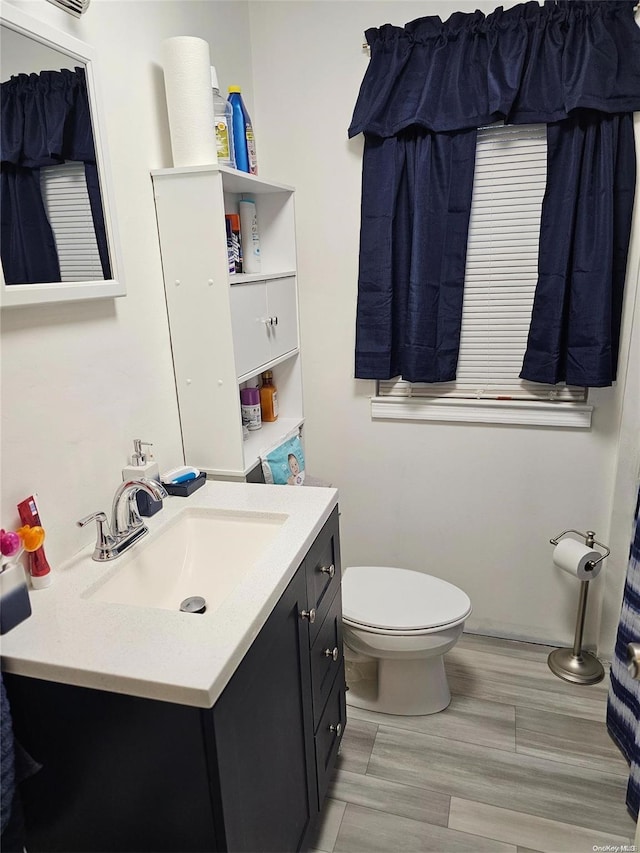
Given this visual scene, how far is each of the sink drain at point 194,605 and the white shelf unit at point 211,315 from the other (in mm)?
444

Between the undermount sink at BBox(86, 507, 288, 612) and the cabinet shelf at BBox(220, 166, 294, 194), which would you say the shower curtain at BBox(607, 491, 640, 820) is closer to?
the undermount sink at BBox(86, 507, 288, 612)

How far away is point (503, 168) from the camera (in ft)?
6.45

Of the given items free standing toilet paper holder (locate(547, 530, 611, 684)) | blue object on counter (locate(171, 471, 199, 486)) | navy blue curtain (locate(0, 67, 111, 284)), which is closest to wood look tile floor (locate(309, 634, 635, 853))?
free standing toilet paper holder (locate(547, 530, 611, 684))

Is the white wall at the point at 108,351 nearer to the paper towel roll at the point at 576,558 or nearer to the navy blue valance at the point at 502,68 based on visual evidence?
the navy blue valance at the point at 502,68

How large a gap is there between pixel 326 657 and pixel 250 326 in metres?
0.99

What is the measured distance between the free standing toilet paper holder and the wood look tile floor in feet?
0.11

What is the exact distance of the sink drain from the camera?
130 centimetres

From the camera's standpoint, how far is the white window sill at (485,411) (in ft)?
6.83

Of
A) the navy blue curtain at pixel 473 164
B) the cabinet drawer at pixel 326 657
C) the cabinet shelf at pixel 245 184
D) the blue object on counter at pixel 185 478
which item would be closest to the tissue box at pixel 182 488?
the blue object on counter at pixel 185 478

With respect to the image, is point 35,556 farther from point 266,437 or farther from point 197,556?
point 266,437

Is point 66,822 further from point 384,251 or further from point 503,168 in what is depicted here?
point 503,168

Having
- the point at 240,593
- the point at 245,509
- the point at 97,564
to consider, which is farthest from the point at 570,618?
the point at 97,564

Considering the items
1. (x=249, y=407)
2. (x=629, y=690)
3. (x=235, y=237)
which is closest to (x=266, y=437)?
(x=249, y=407)

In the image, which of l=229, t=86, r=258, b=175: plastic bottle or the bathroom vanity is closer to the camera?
the bathroom vanity
